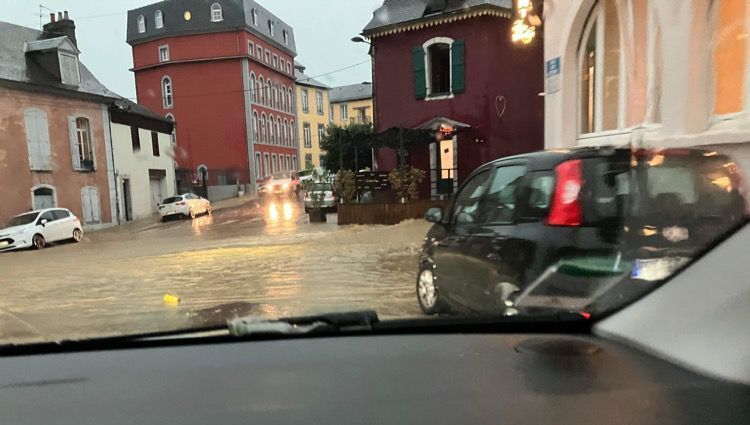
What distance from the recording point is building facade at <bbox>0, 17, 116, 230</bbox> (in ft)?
13.3

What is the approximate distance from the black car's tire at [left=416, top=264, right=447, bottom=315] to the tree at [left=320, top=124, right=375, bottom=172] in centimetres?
726

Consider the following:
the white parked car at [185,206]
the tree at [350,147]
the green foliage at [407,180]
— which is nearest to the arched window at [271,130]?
the white parked car at [185,206]

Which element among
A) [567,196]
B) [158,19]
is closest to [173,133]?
[158,19]

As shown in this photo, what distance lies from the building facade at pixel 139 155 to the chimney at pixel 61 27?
148cm

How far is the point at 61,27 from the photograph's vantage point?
145 inches

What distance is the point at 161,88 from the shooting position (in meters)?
5.39

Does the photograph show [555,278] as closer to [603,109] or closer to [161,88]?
[603,109]

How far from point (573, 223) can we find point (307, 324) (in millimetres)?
1799

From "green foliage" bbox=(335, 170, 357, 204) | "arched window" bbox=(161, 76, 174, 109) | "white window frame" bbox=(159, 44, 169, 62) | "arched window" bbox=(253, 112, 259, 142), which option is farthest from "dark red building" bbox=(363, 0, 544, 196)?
"white window frame" bbox=(159, 44, 169, 62)

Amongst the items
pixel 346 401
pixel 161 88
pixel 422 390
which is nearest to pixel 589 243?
pixel 422 390

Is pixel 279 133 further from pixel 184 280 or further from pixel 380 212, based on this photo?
pixel 380 212

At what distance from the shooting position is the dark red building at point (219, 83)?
14.8 feet

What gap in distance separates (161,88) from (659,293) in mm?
5136

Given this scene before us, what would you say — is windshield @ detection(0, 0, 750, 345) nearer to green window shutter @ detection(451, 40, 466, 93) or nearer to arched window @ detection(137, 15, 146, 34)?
arched window @ detection(137, 15, 146, 34)
